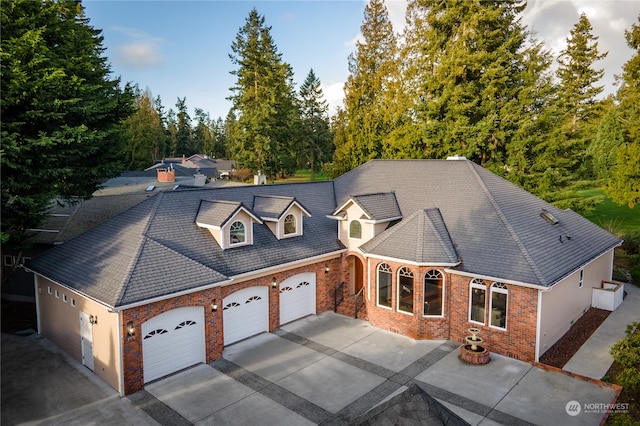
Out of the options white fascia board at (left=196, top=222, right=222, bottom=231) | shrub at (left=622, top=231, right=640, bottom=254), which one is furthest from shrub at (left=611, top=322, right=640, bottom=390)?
shrub at (left=622, top=231, right=640, bottom=254)

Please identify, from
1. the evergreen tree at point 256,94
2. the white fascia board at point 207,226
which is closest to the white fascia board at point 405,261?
the white fascia board at point 207,226

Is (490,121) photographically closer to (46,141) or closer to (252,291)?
(252,291)

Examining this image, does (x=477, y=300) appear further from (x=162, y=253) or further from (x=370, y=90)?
(x=370, y=90)

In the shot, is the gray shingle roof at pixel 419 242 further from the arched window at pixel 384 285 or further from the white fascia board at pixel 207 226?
the white fascia board at pixel 207 226

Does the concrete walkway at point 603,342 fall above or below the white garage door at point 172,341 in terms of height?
below

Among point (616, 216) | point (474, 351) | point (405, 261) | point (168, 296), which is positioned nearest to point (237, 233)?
point (168, 296)
